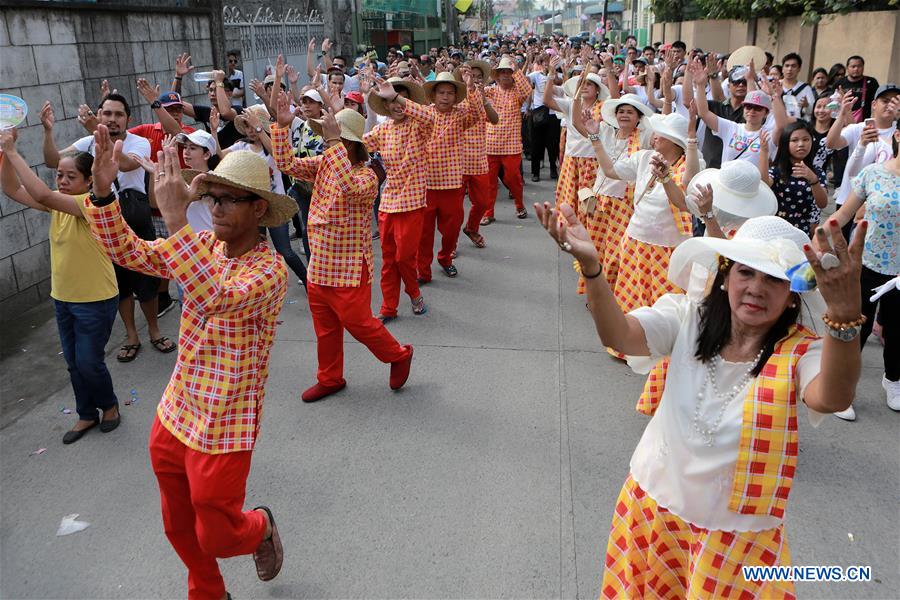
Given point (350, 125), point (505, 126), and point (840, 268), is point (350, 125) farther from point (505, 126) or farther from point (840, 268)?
point (505, 126)

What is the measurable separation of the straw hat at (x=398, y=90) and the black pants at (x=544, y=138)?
5427 mm

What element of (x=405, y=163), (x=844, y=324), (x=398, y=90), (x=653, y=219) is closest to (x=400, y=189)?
(x=405, y=163)

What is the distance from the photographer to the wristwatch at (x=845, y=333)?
1.71 m

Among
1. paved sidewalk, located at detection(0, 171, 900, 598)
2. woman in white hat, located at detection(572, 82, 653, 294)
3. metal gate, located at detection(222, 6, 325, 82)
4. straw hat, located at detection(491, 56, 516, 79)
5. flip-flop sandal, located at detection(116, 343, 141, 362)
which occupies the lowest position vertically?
paved sidewalk, located at detection(0, 171, 900, 598)

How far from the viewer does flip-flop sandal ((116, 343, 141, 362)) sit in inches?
211

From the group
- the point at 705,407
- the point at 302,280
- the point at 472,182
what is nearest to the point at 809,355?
the point at 705,407

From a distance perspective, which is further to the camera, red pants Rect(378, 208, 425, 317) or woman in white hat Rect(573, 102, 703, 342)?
red pants Rect(378, 208, 425, 317)

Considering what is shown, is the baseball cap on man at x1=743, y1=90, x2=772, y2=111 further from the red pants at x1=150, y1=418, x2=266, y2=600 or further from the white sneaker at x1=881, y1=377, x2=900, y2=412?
the red pants at x1=150, y1=418, x2=266, y2=600

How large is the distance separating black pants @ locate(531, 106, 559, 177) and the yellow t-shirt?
329 inches

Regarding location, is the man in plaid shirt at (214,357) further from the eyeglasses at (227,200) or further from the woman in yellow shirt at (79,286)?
the woman in yellow shirt at (79,286)

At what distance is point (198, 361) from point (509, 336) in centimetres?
344

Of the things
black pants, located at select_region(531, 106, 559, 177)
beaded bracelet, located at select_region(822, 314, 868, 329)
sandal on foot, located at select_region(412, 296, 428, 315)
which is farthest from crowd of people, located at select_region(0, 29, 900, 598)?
black pants, located at select_region(531, 106, 559, 177)

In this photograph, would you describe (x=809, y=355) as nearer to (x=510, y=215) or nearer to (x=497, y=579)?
(x=497, y=579)

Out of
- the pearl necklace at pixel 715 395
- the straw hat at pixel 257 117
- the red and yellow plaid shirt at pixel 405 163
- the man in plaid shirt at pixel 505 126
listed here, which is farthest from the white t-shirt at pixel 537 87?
the pearl necklace at pixel 715 395
